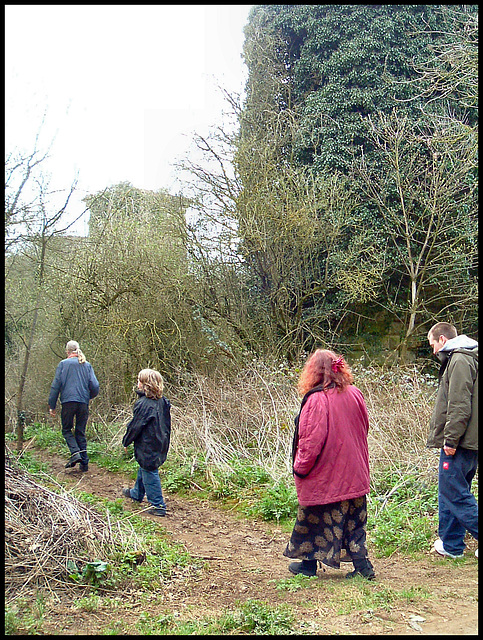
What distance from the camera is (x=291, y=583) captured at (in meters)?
4.72

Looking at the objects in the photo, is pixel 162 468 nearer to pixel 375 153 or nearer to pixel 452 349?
pixel 452 349

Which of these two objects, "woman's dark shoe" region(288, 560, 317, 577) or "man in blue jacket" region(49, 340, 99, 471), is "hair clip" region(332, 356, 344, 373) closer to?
"woman's dark shoe" region(288, 560, 317, 577)

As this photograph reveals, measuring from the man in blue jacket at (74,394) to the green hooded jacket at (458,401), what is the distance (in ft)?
20.7

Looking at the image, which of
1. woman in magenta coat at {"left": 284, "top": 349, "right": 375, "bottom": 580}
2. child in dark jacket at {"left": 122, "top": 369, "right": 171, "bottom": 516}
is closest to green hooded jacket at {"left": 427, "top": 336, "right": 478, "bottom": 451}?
woman in magenta coat at {"left": 284, "top": 349, "right": 375, "bottom": 580}

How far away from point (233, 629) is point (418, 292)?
13.3 m

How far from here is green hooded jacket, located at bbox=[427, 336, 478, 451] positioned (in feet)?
16.5

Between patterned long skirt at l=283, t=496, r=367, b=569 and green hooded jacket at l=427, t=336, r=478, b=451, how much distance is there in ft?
3.25

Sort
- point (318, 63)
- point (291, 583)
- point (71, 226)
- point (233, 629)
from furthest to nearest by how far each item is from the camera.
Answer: point (318, 63) < point (71, 226) < point (291, 583) < point (233, 629)

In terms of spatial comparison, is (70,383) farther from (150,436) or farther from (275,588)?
(275,588)

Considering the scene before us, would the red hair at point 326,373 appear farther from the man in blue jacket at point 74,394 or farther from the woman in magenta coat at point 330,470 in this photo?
the man in blue jacket at point 74,394

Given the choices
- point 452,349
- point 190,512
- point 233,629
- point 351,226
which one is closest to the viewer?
point 233,629

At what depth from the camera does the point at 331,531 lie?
190 inches

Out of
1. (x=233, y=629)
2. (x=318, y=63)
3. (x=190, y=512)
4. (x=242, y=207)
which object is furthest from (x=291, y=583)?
(x=318, y=63)

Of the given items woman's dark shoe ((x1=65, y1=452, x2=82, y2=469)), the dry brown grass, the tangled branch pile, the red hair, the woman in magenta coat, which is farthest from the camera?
woman's dark shoe ((x1=65, y1=452, x2=82, y2=469))
